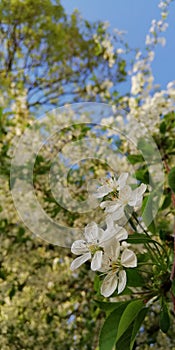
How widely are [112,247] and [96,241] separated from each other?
2 cm

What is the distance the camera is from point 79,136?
6.79 ft

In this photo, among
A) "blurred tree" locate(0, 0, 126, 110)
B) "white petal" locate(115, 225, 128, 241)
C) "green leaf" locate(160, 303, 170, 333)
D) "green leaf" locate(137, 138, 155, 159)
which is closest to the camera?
"white petal" locate(115, 225, 128, 241)

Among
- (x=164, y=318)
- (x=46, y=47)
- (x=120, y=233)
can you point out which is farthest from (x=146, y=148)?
(x=46, y=47)

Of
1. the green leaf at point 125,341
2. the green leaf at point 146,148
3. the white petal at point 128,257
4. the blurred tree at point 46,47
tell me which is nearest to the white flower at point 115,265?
the white petal at point 128,257

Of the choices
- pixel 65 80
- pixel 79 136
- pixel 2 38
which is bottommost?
pixel 79 136

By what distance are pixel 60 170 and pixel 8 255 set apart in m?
0.43

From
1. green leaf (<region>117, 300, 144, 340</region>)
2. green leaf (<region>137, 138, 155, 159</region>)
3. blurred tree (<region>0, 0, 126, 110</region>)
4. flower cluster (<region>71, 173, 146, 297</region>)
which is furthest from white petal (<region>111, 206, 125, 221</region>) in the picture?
blurred tree (<region>0, 0, 126, 110</region>)

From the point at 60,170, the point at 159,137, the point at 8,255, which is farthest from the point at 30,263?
the point at 159,137

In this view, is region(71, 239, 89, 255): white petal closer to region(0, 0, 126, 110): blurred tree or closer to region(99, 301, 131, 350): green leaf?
region(99, 301, 131, 350): green leaf

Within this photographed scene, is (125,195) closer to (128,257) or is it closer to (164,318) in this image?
Result: (128,257)

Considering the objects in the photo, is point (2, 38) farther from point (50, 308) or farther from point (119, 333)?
point (119, 333)

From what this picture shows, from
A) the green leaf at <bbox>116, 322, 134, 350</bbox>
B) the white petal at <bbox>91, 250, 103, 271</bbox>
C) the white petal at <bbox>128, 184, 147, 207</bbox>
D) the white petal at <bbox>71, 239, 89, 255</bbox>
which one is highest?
the white petal at <bbox>128, 184, 147, 207</bbox>

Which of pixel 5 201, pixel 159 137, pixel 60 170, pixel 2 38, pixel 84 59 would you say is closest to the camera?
pixel 159 137

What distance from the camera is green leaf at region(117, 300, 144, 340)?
538mm
